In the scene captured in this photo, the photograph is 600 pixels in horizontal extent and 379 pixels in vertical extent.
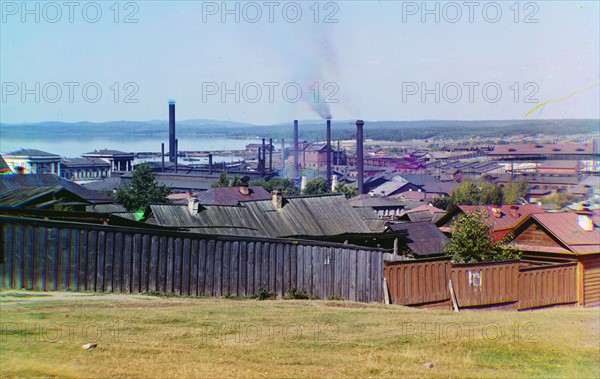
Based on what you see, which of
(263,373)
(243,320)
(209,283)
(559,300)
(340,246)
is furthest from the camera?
(559,300)

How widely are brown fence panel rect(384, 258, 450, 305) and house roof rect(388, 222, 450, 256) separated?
10420mm

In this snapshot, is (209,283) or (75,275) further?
(209,283)

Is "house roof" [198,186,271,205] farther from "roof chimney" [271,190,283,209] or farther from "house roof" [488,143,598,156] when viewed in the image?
"house roof" [488,143,598,156]

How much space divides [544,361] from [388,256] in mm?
9754

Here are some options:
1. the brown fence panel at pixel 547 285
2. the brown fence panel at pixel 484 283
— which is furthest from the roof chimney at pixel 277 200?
the brown fence panel at pixel 547 285

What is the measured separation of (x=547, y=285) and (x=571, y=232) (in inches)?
129

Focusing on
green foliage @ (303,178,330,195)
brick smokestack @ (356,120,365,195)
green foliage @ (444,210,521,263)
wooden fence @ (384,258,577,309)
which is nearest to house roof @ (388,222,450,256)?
green foliage @ (444,210,521,263)

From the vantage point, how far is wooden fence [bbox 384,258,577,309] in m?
21.0

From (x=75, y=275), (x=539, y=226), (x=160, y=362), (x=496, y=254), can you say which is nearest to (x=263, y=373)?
(x=160, y=362)

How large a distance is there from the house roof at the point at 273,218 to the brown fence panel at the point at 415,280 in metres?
7.28

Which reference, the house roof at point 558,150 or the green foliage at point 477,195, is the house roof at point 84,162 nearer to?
the green foliage at point 477,195

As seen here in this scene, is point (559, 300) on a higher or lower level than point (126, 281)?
lower

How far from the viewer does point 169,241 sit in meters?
17.5

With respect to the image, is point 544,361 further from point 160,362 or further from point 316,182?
point 316,182
